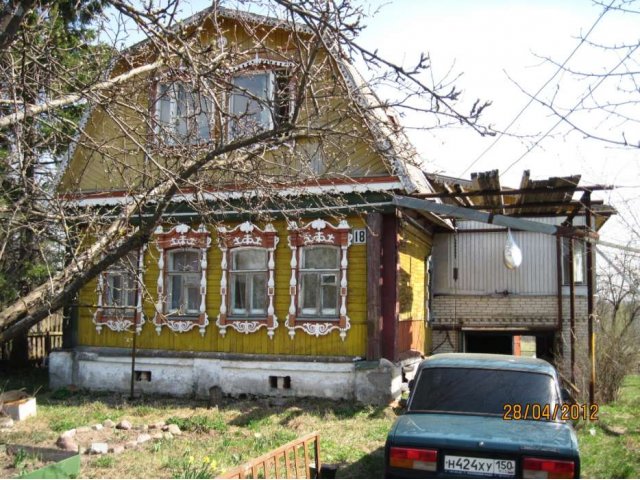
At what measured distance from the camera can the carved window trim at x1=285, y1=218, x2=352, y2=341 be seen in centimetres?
1170

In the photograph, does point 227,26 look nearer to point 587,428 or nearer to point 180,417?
point 180,417

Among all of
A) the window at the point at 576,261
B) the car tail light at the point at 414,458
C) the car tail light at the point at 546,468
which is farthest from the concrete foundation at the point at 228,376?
the window at the point at 576,261

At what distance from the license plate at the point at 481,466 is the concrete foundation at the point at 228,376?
574 cm

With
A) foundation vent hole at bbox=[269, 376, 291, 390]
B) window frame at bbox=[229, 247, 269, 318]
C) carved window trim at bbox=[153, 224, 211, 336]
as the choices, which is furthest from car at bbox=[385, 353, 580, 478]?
carved window trim at bbox=[153, 224, 211, 336]

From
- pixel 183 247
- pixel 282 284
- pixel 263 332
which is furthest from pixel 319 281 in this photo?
pixel 183 247

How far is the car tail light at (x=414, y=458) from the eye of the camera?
17.3ft

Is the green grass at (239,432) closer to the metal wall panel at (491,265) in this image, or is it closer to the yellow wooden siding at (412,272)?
the yellow wooden siding at (412,272)

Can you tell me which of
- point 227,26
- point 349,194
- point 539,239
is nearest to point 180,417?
point 349,194

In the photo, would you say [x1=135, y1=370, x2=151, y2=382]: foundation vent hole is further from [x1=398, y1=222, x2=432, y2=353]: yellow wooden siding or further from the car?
the car

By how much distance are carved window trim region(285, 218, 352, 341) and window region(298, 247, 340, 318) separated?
0.12m

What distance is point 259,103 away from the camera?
492 cm

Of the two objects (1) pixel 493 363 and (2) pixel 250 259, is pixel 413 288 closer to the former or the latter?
(2) pixel 250 259

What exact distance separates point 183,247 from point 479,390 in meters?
8.53
